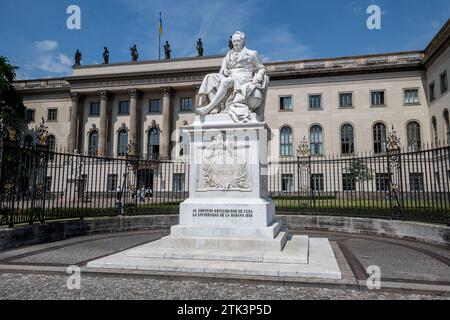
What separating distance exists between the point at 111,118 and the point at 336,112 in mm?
29979

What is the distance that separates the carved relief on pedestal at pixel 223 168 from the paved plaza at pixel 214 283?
7.52 feet

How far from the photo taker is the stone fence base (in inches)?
324

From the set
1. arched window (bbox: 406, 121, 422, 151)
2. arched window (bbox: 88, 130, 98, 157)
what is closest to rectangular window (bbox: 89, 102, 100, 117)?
arched window (bbox: 88, 130, 98, 157)

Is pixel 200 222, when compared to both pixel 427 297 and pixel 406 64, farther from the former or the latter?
pixel 406 64

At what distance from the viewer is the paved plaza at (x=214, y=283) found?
435 centimetres

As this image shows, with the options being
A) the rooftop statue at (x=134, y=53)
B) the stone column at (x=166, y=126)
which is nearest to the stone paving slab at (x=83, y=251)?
the stone column at (x=166, y=126)

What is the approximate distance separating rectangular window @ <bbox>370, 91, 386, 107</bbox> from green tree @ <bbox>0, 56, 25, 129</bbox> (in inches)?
1601

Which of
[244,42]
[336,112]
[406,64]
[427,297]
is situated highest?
[406,64]

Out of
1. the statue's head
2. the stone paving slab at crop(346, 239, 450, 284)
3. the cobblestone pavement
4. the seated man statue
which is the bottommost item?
the stone paving slab at crop(346, 239, 450, 284)

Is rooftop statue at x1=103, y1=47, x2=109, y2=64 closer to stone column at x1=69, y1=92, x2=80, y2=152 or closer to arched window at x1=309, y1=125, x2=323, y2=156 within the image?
stone column at x1=69, y1=92, x2=80, y2=152

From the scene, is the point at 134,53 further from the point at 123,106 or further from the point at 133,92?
the point at 123,106

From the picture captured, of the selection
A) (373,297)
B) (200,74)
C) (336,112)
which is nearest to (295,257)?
(373,297)
